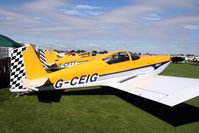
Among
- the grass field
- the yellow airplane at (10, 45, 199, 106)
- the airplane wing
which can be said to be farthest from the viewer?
the yellow airplane at (10, 45, 199, 106)

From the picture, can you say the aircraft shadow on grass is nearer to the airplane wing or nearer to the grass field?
the grass field

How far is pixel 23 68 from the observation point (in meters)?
7.13

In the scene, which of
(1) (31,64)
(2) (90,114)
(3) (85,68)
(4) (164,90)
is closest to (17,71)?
(1) (31,64)

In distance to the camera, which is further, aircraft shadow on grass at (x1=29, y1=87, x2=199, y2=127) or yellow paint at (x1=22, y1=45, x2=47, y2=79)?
yellow paint at (x1=22, y1=45, x2=47, y2=79)

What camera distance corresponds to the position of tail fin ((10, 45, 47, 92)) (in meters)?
7.03

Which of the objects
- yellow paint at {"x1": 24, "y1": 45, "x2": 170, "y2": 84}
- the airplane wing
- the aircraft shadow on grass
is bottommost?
the aircraft shadow on grass

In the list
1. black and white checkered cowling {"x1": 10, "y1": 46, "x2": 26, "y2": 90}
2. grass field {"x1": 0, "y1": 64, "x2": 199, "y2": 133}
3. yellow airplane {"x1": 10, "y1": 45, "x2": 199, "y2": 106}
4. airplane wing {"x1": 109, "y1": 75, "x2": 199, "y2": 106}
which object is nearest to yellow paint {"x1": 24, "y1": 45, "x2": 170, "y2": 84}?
yellow airplane {"x1": 10, "y1": 45, "x2": 199, "y2": 106}

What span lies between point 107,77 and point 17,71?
3.03 meters

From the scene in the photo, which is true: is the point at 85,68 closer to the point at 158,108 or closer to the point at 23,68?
the point at 23,68

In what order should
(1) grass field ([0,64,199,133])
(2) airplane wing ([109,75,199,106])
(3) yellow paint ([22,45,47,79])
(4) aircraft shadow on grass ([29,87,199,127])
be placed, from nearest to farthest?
1. (1) grass field ([0,64,199,133])
2. (2) airplane wing ([109,75,199,106])
3. (4) aircraft shadow on grass ([29,87,199,127])
4. (3) yellow paint ([22,45,47,79])

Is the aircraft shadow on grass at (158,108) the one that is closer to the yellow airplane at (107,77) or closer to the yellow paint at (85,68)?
the yellow airplane at (107,77)

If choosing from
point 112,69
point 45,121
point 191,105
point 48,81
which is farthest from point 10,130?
point 191,105

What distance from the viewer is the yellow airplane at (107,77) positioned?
607cm

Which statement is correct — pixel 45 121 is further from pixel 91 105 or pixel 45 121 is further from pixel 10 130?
pixel 91 105
